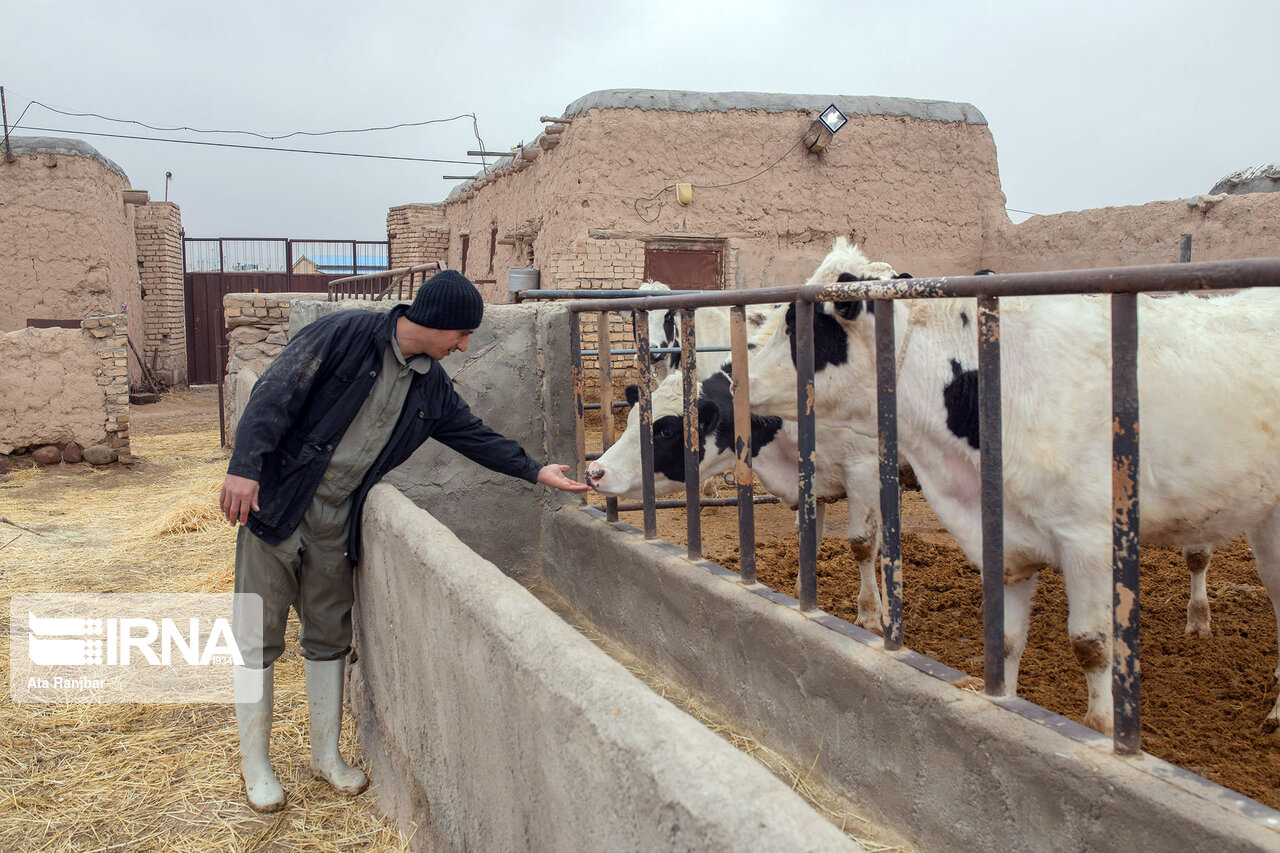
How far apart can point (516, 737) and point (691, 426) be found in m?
1.83

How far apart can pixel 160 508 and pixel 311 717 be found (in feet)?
18.0

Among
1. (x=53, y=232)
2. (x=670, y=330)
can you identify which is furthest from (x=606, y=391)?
(x=53, y=232)

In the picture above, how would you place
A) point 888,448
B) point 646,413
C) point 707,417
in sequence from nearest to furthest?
point 888,448
point 646,413
point 707,417

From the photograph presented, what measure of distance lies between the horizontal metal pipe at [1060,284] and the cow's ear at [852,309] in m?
0.40

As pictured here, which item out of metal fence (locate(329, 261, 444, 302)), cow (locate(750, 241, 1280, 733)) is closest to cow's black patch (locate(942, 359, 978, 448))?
cow (locate(750, 241, 1280, 733))

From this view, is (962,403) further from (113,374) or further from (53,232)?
(53,232)

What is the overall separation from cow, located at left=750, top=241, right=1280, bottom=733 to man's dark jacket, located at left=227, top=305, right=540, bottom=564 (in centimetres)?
156

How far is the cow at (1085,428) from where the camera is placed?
8.77 ft

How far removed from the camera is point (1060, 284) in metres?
1.96

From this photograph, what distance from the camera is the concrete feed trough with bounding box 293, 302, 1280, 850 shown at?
135 centimetres

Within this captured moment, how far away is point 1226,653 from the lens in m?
4.09

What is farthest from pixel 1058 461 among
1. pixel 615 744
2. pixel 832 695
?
pixel 615 744

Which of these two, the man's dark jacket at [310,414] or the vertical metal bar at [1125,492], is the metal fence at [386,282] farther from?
the vertical metal bar at [1125,492]

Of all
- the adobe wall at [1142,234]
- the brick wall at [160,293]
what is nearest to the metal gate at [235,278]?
the brick wall at [160,293]
